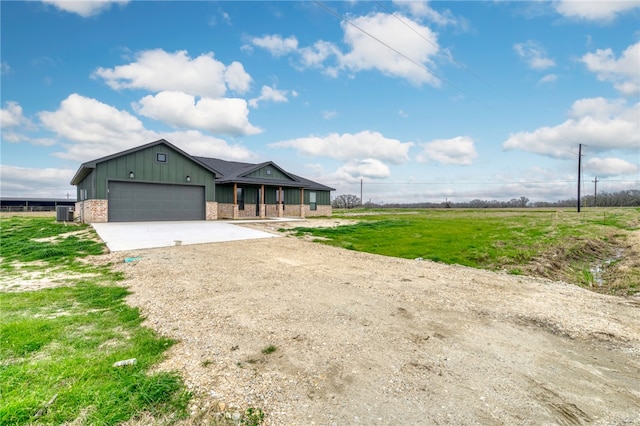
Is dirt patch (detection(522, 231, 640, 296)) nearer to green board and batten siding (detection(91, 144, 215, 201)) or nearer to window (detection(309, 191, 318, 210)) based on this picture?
green board and batten siding (detection(91, 144, 215, 201))

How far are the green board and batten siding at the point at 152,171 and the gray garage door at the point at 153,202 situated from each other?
404 millimetres

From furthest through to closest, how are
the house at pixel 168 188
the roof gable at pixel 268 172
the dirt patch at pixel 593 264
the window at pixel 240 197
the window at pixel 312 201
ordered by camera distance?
the window at pixel 312 201, the roof gable at pixel 268 172, the window at pixel 240 197, the house at pixel 168 188, the dirt patch at pixel 593 264

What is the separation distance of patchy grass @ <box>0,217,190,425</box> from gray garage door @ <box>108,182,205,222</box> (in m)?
14.9

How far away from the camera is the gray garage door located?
18.5 metres

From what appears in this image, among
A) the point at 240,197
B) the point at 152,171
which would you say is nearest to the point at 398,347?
the point at 152,171

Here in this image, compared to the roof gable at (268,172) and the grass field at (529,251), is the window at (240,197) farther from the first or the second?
the grass field at (529,251)

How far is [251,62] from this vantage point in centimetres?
1800

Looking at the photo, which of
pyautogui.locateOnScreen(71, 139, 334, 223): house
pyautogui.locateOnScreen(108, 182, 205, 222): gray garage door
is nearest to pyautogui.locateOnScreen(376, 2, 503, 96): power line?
pyautogui.locateOnScreen(71, 139, 334, 223): house

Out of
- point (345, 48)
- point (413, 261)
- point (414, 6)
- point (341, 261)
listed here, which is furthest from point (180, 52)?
point (413, 261)

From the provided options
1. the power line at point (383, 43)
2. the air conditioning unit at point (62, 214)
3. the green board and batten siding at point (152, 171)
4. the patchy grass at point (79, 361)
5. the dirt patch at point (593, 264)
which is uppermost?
the power line at point (383, 43)

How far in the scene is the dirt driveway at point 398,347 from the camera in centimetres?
247

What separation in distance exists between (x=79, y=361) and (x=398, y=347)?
329cm

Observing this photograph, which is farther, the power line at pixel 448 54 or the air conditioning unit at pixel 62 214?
the air conditioning unit at pixel 62 214

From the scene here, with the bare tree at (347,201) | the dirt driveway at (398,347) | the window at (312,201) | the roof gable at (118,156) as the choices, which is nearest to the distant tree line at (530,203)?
the bare tree at (347,201)
